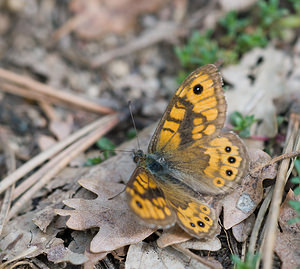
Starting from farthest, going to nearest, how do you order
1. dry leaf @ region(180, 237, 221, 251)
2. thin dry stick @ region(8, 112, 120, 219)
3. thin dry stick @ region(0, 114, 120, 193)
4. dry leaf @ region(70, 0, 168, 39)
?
1. dry leaf @ region(70, 0, 168, 39)
2. thin dry stick @ region(0, 114, 120, 193)
3. thin dry stick @ region(8, 112, 120, 219)
4. dry leaf @ region(180, 237, 221, 251)

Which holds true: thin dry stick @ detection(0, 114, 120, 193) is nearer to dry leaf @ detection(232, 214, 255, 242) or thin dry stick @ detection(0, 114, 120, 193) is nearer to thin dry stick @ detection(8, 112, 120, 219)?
thin dry stick @ detection(8, 112, 120, 219)

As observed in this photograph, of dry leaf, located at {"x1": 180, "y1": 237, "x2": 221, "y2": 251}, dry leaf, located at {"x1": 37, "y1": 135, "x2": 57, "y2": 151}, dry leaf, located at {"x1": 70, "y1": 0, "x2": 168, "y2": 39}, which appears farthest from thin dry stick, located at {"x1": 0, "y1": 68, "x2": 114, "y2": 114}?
dry leaf, located at {"x1": 180, "y1": 237, "x2": 221, "y2": 251}

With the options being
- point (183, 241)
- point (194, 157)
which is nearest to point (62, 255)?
point (183, 241)

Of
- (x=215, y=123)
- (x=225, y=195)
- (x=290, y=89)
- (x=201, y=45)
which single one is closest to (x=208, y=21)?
(x=201, y=45)

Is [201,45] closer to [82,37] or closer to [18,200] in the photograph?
[82,37]

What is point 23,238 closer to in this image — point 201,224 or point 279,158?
point 201,224

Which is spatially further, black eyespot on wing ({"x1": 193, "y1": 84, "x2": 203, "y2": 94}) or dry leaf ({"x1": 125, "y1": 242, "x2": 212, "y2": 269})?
black eyespot on wing ({"x1": 193, "y1": 84, "x2": 203, "y2": 94})
